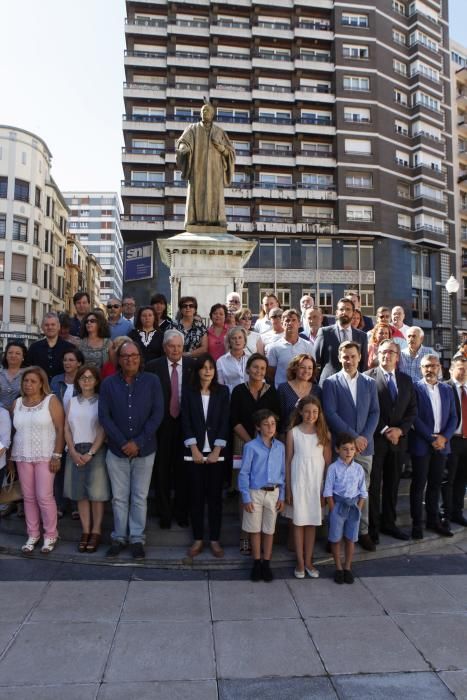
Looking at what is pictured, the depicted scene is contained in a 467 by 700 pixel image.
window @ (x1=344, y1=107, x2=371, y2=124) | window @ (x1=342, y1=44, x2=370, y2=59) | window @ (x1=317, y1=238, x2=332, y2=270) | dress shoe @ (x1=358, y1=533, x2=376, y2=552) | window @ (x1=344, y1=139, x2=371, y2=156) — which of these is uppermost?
window @ (x1=342, y1=44, x2=370, y2=59)

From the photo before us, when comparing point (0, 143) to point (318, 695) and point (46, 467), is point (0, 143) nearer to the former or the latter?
point (46, 467)

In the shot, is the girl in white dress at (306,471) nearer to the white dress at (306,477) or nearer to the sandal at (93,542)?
the white dress at (306,477)

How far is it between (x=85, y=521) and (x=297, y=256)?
127 feet

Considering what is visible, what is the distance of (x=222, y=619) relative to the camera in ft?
12.9

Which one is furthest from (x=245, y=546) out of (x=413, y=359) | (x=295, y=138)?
(x=295, y=138)

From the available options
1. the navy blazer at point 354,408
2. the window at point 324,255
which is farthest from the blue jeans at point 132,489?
the window at point 324,255

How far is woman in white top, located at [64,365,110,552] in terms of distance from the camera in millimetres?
5191

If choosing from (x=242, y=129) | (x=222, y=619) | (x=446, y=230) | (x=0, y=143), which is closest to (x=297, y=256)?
(x=242, y=129)

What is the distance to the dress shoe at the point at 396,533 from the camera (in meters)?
5.56

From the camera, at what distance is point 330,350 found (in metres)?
6.30

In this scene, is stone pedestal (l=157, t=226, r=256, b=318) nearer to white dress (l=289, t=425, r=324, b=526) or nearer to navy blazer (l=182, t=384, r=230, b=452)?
navy blazer (l=182, t=384, r=230, b=452)

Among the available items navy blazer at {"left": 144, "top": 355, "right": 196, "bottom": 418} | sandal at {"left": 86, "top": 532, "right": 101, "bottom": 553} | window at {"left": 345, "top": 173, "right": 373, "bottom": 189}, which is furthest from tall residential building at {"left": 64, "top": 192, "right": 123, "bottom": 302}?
sandal at {"left": 86, "top": 532, "right": 101, "bottom": 553}

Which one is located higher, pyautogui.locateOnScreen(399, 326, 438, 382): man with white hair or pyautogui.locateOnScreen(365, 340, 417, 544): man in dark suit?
pyautogui.locateOnScreen(399, 326, 438, 382): man with white hair

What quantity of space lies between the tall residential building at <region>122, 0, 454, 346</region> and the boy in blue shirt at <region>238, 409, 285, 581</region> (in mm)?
37022
